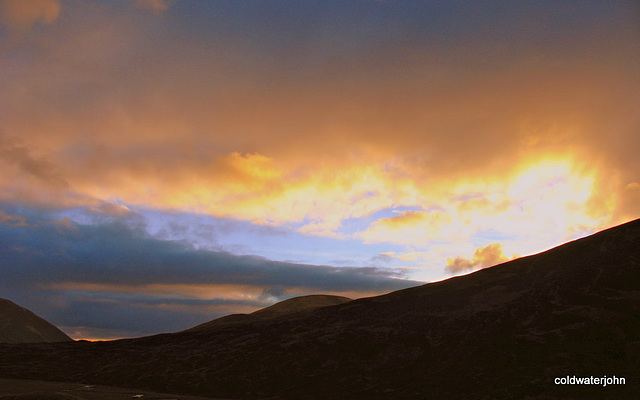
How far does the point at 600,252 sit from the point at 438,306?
31419 millimetres

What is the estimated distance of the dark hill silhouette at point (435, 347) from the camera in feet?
195

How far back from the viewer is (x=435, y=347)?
76000mm

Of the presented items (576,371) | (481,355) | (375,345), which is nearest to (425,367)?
(481,355)

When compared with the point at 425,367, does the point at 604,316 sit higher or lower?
higher

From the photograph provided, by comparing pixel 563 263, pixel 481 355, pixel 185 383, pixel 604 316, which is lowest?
pixel 185 383

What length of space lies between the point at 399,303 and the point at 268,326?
31.1m

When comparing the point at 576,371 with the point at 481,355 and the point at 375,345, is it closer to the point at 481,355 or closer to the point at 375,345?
the point at 481,355

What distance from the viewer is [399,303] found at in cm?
10331

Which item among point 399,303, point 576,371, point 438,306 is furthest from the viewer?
point 399,303

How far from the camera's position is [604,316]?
6662 cm

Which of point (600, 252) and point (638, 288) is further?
point (600, 252)

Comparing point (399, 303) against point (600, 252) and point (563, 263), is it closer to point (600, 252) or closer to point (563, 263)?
point (563, 263)

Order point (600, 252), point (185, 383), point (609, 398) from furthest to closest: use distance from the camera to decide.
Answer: point (600, 252) < point (185, 383) < point (609, 398)

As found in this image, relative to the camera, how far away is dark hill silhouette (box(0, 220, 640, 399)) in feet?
195
